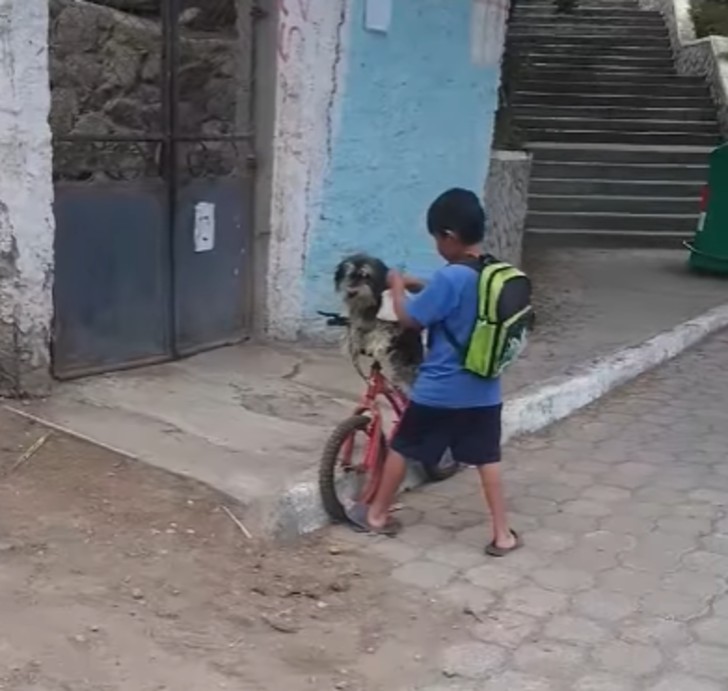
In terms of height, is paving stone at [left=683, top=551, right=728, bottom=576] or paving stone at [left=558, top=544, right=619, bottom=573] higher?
paving stone at [left=683, top=551, right=728, bottom=576]

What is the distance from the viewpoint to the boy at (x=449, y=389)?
14.0 feet

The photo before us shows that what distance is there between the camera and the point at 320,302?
6.82m

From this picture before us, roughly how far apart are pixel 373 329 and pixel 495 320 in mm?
533

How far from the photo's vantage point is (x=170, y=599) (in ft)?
12.8

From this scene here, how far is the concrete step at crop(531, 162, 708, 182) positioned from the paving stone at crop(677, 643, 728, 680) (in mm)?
9828

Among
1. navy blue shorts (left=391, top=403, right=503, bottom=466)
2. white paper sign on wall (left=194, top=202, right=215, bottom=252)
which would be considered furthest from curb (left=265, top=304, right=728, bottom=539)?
white paper sign on wall (left=194, top=202, right=215, bottom=252)

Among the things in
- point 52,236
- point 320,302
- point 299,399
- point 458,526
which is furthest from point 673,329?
point 52,236

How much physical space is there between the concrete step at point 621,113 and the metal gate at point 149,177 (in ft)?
29.4

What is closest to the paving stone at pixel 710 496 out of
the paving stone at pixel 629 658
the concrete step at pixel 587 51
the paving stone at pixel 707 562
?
the paving stone at pixel 707 562

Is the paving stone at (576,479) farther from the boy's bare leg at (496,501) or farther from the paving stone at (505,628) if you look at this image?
the paving stone at (505,628)

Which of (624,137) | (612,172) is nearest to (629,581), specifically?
(612,172)

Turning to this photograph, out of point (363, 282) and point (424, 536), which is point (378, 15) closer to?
point (363, 282)

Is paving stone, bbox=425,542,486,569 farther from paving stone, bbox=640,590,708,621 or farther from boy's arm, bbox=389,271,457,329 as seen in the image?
boy's arm, bbox=389,271,457,329

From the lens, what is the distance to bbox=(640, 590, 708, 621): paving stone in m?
4.07
